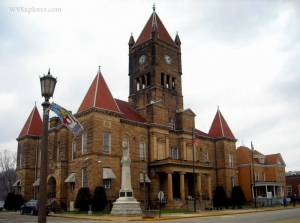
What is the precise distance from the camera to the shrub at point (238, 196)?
55141mm

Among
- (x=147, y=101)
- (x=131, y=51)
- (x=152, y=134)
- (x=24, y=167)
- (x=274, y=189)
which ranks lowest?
(x=274, y=189)

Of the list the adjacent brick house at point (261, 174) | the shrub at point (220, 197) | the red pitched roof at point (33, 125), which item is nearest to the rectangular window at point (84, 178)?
the red pitched roof at point (33, 125)

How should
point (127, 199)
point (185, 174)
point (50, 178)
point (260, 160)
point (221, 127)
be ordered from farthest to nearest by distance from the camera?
1. point (260, 160)
2. point (221, 127)
3. point (185, 174)
4. point (50, 178)
5. point (127, 199)

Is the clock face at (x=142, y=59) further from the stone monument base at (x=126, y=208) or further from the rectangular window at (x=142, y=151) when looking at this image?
the stone monument base at (x=126, y=208)

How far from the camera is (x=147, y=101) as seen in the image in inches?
2072

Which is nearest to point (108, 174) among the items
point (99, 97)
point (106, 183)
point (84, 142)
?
point (106, 183)

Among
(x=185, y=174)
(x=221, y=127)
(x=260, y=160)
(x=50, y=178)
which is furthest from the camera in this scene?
(x=260, y=160)

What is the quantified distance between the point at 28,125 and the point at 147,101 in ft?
63.6

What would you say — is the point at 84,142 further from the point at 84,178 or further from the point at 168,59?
the point at 168,59

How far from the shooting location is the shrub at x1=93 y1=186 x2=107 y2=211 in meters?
37.4

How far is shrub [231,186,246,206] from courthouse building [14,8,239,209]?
103 cm

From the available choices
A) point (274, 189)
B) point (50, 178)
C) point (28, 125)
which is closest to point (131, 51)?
point (28, 125)

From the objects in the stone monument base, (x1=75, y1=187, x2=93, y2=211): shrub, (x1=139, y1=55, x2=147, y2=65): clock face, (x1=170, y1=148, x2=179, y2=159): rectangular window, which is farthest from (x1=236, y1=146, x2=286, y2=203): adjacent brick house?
the stone monument base

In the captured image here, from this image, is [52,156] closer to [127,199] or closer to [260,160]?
[127,199]
